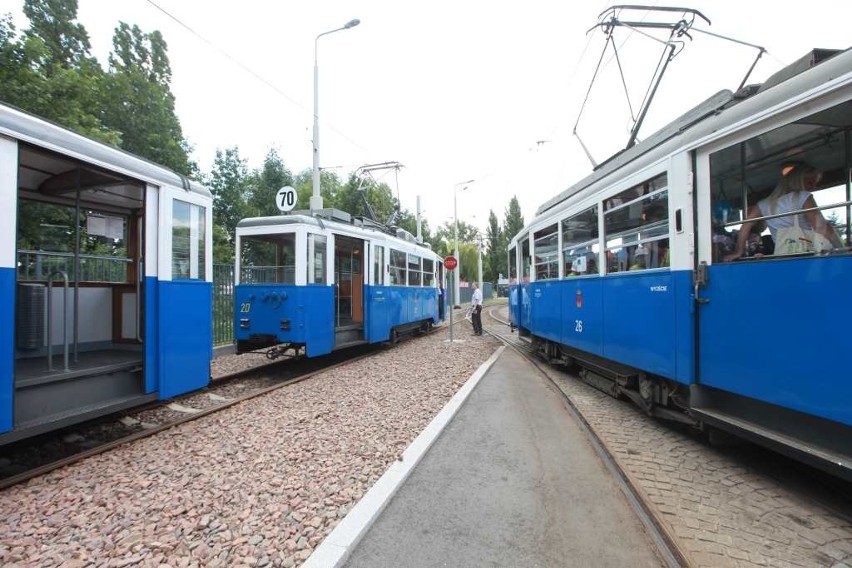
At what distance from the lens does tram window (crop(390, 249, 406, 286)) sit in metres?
12.0

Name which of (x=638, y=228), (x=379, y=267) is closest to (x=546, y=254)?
(x=638, y=228)

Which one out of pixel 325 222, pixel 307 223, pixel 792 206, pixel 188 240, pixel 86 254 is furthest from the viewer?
pixel 325 222

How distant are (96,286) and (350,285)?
239 inches

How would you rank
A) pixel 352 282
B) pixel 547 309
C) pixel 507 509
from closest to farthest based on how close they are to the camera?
pixel 507 509 < pixel 547 309 < pixel 352 282

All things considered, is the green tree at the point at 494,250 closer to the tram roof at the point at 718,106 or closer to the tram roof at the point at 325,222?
the tram roof at the point at 325,222

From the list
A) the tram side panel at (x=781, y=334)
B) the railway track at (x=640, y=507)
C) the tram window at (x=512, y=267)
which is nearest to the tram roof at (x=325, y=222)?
the tram window at (x=512, y=267)

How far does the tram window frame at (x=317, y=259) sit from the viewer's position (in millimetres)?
8445

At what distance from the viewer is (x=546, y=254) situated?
8.70 m

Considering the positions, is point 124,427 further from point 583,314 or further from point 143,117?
point 143,117

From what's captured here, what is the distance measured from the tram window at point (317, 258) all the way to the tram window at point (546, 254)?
174 inches

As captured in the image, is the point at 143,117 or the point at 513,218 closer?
the point at 143,117

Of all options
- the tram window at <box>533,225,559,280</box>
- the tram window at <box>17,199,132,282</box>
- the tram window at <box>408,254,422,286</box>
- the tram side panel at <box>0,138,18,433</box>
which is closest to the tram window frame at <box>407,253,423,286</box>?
the tram window at <box>408,254,422,286</box>

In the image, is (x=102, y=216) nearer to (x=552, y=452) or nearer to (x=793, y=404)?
(x=552, y=452)

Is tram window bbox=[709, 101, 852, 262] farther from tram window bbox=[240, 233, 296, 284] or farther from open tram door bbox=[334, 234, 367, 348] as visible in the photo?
open tram door bbox=[334, 234, 367, 348]
